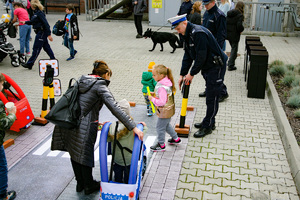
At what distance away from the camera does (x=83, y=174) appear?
4211mm

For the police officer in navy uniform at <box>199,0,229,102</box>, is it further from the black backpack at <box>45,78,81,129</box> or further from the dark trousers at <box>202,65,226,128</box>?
the black backpack at <box>45,78,81,129</box>

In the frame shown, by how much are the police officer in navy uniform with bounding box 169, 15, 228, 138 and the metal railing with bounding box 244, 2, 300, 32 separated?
11245 mm

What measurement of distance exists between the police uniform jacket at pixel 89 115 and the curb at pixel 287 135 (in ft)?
8.23

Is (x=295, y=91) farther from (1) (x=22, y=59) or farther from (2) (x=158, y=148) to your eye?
(1) (x=22, y=59)

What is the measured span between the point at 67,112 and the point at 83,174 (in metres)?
0.88

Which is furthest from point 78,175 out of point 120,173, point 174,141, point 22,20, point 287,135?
point 22,20

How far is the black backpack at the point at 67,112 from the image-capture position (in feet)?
12.4

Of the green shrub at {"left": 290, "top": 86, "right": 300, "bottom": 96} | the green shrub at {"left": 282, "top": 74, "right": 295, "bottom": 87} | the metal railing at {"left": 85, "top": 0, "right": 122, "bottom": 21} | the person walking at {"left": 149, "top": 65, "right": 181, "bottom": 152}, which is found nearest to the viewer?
the person walking at {"left": 149, "top": 65, "right": 181, "bottom": 152}

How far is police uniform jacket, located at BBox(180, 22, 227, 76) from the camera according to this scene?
5.34m

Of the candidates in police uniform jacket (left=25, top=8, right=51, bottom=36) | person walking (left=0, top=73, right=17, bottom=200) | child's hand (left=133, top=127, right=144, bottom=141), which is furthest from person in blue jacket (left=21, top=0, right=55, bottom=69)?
child's hand (left=133, top=127, right=144, bottom=141)

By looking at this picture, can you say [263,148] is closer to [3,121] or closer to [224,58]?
[224,58]

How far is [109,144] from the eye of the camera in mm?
4301

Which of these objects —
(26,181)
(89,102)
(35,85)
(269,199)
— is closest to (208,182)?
(269,199)

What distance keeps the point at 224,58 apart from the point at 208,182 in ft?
7.21
